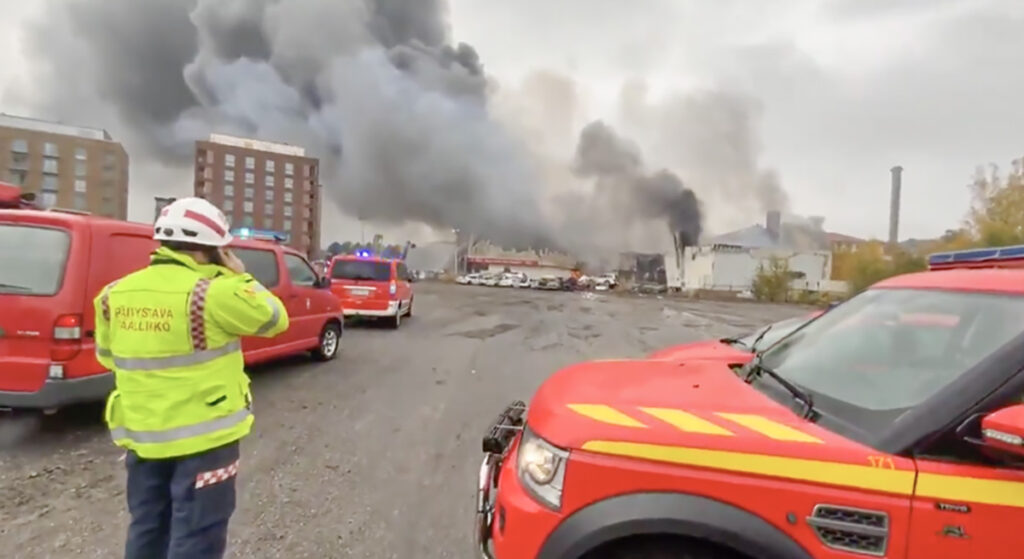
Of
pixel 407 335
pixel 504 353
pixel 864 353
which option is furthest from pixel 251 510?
pixel 407 335

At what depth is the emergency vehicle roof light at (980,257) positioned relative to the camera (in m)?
2.63

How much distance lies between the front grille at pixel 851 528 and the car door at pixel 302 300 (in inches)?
257

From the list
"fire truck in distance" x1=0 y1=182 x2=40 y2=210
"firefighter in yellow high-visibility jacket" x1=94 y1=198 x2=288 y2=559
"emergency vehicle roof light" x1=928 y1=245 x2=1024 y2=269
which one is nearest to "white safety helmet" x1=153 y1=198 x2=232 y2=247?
"firefighter in yellow high-visibility jacket" x1=94 y1=198 x2=288 y2=559

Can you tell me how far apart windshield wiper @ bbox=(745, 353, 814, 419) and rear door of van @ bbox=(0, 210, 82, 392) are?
4.52 metres

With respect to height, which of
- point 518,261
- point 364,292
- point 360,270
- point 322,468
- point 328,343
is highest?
point 518,261

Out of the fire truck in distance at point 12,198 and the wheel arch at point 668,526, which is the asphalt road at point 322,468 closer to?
the wheel arch at point 668,526

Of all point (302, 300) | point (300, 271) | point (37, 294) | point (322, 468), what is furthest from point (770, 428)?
point (300, 271)

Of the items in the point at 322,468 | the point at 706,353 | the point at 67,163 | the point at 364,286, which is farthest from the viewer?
the point at 67,163

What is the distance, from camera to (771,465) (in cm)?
152

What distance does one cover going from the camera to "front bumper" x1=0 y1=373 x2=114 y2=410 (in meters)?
3.88

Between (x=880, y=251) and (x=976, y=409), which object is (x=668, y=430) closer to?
(x=976, y=409)

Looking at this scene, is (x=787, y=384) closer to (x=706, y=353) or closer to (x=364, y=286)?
(x=706, y=353)

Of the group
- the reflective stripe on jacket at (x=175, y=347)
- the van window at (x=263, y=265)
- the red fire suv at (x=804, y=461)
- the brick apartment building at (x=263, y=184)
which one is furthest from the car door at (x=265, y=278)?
the brick apartment building at (x=263, y=184)

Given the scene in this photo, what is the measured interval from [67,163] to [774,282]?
71541 mm
